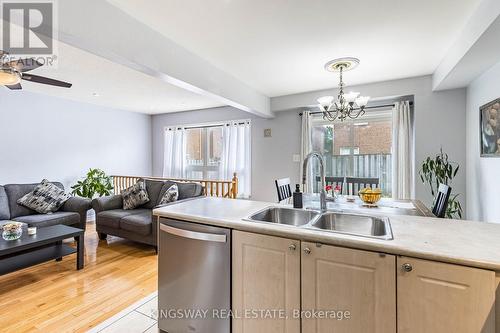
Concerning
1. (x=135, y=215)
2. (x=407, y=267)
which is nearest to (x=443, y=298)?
(x=407, y=267)

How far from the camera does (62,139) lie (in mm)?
4570

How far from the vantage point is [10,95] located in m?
3.88

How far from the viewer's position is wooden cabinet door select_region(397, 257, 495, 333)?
0.94 m

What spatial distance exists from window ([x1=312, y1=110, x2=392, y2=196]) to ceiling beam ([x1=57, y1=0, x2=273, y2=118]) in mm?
2205

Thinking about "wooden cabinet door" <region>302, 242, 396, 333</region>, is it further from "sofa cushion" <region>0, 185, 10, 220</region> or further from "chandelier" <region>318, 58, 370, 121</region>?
"sofa cushion" <region>0, 185, 10, 220</region>

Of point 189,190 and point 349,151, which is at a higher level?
point 349,151

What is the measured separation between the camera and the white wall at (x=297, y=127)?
3.38 meters

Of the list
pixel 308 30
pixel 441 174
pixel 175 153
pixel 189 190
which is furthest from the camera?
pixel 175 153

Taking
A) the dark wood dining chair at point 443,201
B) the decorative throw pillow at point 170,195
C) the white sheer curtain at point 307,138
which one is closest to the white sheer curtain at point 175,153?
the decorative throw pillow at point 170,195

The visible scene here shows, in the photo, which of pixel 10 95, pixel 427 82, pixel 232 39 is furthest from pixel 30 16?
pixel 427 82

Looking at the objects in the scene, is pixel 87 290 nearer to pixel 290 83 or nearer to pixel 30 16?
pixel 30 16

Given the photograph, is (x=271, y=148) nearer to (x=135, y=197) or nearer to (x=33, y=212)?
(x=135, y=197)

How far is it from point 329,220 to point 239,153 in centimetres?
361

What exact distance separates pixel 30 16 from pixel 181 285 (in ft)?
6.81
